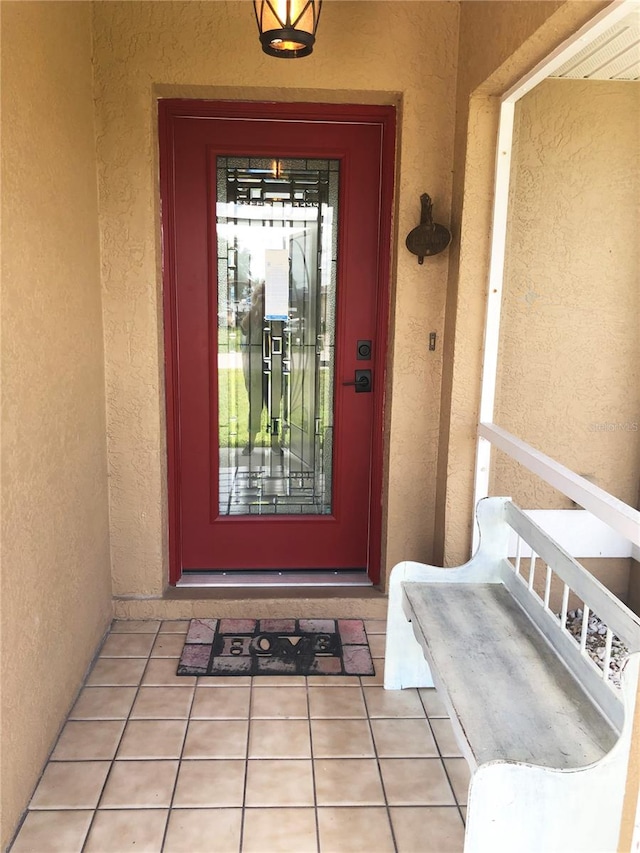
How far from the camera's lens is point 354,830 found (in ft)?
6.21

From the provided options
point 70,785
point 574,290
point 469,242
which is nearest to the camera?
point 70,785

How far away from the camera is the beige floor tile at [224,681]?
2.59 m

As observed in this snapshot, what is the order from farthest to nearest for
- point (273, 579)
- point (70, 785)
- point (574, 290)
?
point (273, 579)
point (574, 290)
point (70, 785)

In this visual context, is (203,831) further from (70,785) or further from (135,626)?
(135,626)

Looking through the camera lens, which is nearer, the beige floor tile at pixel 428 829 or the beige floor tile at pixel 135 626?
the beige floor tile at pixel 428 829

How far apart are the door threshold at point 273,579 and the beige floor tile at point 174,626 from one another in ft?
0.58

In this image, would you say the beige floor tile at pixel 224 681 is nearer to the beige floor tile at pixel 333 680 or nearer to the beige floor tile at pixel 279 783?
the beige floor tile at pixel 333 680

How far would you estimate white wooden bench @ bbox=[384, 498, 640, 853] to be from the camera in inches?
58.6

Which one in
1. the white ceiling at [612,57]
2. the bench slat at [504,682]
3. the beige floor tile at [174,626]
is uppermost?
the white ceiling at [612,57]

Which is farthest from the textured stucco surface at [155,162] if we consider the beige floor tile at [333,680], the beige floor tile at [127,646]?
the beige floor tile at [333,680]

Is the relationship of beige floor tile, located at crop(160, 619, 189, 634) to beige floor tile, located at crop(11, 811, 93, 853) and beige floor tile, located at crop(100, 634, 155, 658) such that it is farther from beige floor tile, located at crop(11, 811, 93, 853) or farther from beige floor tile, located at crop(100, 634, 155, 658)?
beige floor tile, located at crop(11, 811, 93, 853)

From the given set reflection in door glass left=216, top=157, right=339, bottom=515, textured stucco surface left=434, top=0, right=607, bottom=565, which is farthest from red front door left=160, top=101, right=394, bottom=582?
textured stucco surface left=434, top=0, right=607, bottom=565

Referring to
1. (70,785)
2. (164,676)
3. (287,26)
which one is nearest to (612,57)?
(287,26)

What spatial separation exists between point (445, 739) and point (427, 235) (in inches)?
76.1
